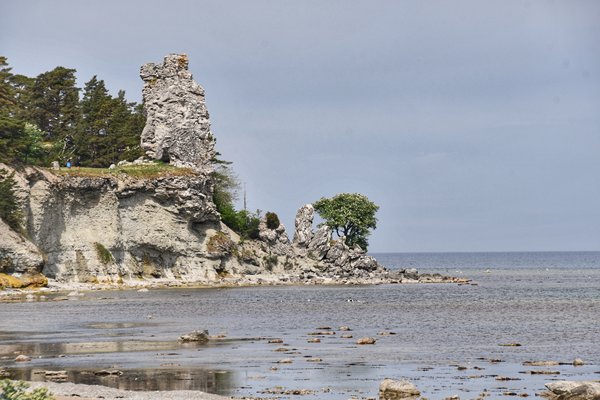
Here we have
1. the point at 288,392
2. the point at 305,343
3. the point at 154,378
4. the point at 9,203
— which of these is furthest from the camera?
the point at 9,203

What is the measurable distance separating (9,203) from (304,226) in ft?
161

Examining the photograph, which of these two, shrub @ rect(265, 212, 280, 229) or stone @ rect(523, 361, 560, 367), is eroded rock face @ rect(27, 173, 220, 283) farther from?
stone @ rect(523, 361, 560, 367)

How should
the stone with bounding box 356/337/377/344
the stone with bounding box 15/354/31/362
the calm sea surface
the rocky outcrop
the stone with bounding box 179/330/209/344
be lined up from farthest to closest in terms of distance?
the rocky outcrop < the stone with bounding box 179/330/209/344 < the stone with bounding box 356/337/377/344 < the stone with bounding box 15/354/31/362 < the calm sea surface

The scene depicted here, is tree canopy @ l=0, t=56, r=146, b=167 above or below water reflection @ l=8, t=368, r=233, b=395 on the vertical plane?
above

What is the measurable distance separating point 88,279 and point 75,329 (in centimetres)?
5105

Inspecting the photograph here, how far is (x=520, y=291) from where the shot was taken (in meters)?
107

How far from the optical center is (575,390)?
28.5 m

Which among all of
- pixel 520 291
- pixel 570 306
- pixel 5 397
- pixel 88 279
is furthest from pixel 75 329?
pixel 520 291

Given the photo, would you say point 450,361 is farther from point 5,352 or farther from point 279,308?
point 279,308

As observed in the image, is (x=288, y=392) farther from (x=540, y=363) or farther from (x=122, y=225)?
(x=122, y=225)

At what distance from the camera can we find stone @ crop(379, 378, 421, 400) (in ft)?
98.7

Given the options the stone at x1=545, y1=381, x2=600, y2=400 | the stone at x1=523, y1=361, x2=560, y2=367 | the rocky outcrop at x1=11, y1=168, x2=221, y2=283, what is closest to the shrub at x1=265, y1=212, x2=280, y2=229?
the rocky outcrop at x1=11, y1=168, x2=221, y2=283

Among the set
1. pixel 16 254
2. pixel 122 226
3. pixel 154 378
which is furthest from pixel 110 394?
pixel 122 226

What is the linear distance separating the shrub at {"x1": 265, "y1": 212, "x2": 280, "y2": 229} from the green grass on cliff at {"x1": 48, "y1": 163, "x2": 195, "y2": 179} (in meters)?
18.3
